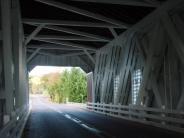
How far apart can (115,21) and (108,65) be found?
7273mm

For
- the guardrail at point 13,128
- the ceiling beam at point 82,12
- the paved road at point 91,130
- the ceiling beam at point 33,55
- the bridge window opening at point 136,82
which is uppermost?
→ the ceiling beam at point 82,12

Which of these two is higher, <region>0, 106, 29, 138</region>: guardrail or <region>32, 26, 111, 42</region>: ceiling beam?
<region>32, 26, 111, 42</region>: ceiling beam

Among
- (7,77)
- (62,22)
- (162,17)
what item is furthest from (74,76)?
(7,77)

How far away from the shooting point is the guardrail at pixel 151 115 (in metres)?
15.4

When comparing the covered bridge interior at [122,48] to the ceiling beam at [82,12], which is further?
the ceiling beam at [82,12]

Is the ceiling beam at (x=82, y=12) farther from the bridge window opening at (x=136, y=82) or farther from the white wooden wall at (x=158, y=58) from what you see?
the bridge window opening at (x=136, y=82)

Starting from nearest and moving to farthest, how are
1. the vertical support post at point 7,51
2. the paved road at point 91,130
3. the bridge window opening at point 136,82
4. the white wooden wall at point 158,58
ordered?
the vertical support post at point 7,51 → the paved road at point 91,130 → the white wooden wall at point 158,58 → the bridge window opening at point 136,82

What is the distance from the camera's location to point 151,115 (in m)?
17.8

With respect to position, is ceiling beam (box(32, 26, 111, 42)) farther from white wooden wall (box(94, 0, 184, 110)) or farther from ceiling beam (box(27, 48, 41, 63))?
ceiling beam (box(27, 48, 41, 63))

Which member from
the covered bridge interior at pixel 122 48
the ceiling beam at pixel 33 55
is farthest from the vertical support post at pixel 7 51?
the ceiling beam at pixel 33 55

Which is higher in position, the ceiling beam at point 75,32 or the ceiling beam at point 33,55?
the ceiling beam at point 75,32

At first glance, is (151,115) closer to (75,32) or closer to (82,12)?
(82,12)

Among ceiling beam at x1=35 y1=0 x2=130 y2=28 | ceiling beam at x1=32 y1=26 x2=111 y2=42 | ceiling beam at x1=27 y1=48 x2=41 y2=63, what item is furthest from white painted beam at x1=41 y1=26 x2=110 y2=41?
ceiling beam at x1=27 y1=48 x2=41 y2=63

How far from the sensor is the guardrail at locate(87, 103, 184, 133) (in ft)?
50.6
